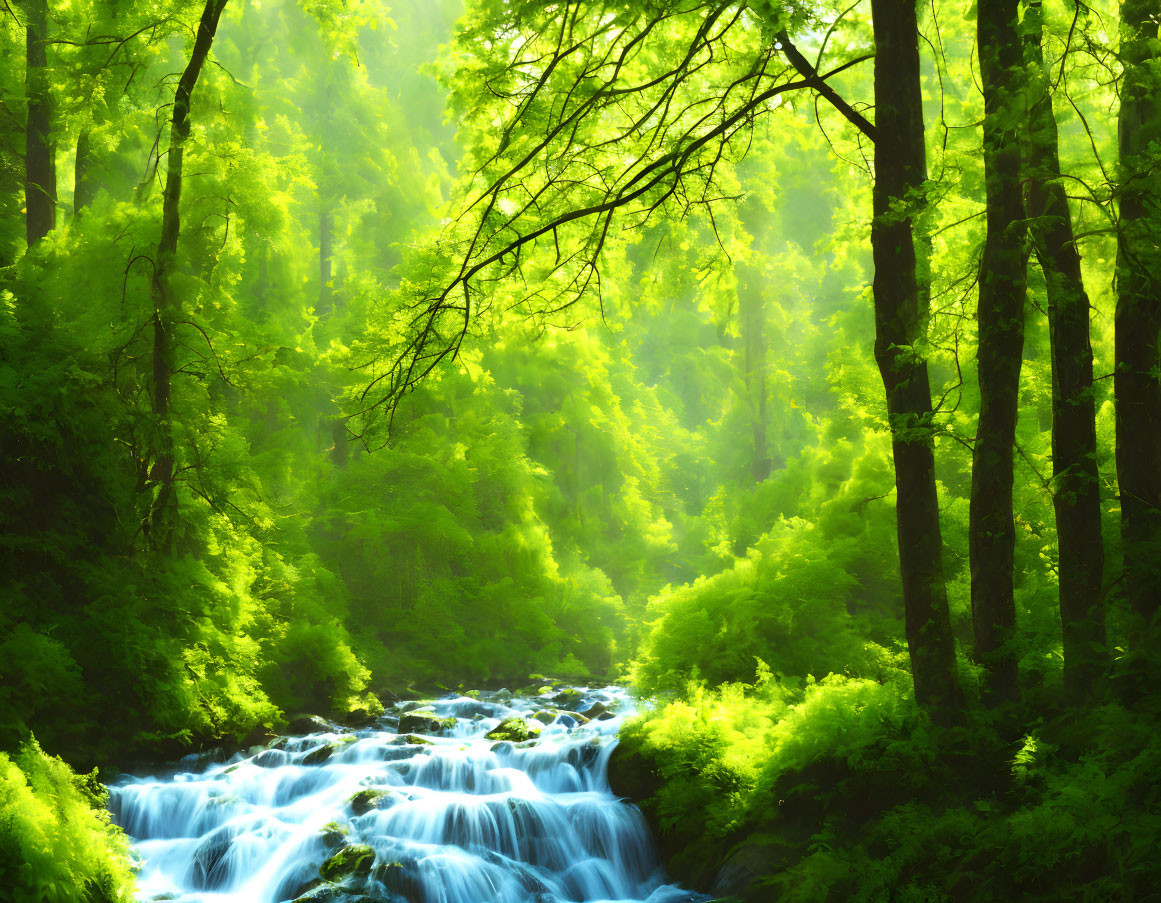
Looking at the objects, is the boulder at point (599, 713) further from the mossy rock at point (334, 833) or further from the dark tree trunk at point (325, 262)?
the dark tree trunk at point (325, 262)

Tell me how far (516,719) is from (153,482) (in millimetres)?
6292

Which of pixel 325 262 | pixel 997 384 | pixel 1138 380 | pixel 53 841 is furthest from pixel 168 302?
pixel 325 262

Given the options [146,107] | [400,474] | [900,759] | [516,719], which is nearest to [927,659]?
[900,759]

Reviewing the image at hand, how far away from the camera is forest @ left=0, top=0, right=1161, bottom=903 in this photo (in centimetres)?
572

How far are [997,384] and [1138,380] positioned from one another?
3.31 feet

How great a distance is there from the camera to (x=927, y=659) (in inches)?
254

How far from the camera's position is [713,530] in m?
21.4

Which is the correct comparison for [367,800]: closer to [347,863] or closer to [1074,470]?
[347,863]

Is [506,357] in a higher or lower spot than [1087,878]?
higher

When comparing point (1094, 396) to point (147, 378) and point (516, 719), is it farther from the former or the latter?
point (147, 378)

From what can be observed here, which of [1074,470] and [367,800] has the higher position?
[1074,470]

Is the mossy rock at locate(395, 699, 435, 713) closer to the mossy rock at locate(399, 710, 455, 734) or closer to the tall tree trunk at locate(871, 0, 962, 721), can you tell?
the mossy rock at locate(399, 710, 455, 734)

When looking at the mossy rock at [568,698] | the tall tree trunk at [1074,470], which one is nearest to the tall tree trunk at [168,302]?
the mossy rock at [568,698]

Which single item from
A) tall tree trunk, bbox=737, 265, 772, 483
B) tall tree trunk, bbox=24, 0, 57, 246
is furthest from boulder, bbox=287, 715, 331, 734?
tall tree trunk, bbox=737, 265, 772, 483
